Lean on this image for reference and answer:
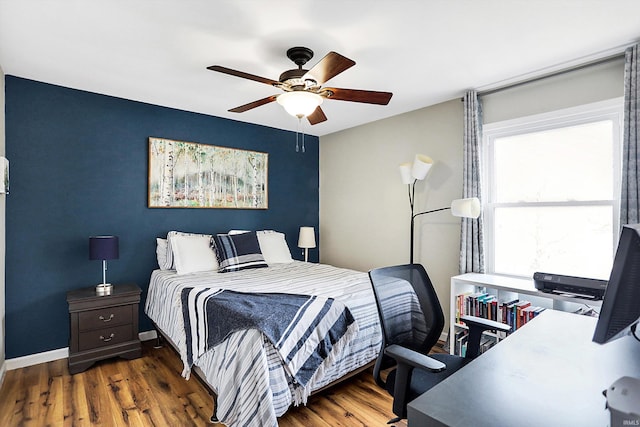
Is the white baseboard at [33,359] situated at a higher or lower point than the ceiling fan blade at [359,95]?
lower

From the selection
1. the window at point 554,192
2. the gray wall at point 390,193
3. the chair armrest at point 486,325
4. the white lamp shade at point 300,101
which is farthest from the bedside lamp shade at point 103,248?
the window at point 554,192

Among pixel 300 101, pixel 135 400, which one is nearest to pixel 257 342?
pixel 135 400

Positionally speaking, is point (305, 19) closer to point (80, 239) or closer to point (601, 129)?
point (601, 129)

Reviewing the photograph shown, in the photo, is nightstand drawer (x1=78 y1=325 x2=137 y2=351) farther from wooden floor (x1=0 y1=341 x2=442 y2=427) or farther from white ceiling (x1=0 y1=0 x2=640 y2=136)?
white ceiling (x1=0 y1=0 x2=640 y2=136)

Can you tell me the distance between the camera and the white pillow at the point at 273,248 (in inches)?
160

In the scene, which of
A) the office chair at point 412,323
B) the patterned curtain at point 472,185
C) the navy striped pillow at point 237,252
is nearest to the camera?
the office chair at point 412,323

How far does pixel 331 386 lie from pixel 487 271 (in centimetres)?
186

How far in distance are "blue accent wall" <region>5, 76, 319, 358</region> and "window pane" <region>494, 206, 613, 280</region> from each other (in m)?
3.21

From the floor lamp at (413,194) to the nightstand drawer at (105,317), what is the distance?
287 cm

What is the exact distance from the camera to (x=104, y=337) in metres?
2.96

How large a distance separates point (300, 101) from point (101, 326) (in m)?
2.56

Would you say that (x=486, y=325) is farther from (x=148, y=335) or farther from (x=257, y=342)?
(x=148, y=335)

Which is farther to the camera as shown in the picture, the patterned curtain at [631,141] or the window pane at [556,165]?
the window pane at [556,165]

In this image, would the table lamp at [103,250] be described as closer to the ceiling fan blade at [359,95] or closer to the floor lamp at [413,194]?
the ceiling fan blade at [359,95]
